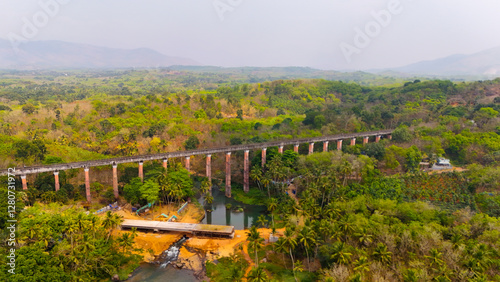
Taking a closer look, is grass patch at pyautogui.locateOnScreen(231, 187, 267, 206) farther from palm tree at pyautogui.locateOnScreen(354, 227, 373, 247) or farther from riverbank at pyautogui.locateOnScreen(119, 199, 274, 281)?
palm tree at pyautogui.locateOnScreen(354, 227, 373, 247)

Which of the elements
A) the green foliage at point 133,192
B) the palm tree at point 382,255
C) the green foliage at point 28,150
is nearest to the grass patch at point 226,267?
the palm tree at point 382,255

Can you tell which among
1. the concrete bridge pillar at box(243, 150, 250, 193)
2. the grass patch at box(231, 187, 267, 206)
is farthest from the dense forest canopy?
the concrete bridge pillar at box(243, 150, 250, 193)

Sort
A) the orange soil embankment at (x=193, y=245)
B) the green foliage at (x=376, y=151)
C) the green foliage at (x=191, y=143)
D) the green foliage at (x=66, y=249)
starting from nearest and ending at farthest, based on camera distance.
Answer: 1. the green foliage at (x=66, y=249)
2. the orange soil embankment at (x=193, y=245)
3. the green foliage at (x=376, y=151)
4. the green foliage at (x=191, y=143)

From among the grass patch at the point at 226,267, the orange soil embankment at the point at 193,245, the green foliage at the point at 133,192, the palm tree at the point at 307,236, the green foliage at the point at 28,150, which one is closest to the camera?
the palm tree at the point at 307,236

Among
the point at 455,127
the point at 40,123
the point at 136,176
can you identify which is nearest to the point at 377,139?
the point at 455,127

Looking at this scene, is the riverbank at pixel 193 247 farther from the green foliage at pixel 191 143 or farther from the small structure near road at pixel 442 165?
the small structure near road at pixel 442 165

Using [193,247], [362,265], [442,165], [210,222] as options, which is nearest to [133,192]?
[210,222]

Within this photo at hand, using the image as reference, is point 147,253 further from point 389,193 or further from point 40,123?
point 40,123
